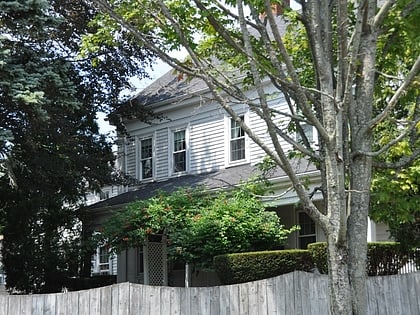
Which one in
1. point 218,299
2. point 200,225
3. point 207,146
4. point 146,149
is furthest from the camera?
point 146,149

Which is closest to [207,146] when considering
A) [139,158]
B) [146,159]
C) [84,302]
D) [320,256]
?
[146,159]

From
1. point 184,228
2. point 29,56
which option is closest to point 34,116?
point 29,56

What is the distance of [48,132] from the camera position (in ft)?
56.7

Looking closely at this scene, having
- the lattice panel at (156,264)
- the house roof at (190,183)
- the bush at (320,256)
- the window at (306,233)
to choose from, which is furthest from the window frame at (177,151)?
the bush at (320,256)

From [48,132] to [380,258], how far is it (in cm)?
885

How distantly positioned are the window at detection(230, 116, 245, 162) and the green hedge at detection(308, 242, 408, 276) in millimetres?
7553

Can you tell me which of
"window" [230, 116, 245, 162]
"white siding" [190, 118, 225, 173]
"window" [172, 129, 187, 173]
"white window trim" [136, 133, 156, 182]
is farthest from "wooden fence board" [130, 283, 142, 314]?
"white window trim" [136, 133, 156, 182]

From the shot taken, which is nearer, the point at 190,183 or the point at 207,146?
the point at 190,183

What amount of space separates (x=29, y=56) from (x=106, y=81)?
5547 millimetres

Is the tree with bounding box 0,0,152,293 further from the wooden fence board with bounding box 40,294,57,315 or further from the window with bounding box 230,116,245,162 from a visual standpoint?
the wooden fence board with bounding box 40,294,57,315

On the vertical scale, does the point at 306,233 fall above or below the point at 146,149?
below

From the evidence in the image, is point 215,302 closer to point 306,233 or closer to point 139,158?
point 306,233

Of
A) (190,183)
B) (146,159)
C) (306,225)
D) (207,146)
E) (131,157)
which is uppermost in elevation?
(131,157)

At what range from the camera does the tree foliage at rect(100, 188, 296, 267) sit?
16.0 metres
